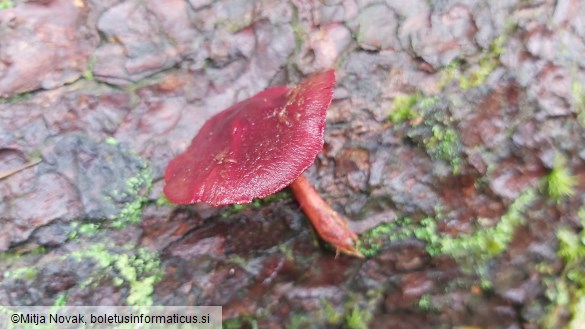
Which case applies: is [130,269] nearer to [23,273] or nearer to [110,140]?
[23,273]

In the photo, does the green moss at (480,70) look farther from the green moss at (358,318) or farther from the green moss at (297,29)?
the green moss at (358,318)

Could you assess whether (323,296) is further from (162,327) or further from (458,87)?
(458,87)

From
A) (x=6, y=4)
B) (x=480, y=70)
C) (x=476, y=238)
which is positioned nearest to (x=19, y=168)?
(x=6, y=4)

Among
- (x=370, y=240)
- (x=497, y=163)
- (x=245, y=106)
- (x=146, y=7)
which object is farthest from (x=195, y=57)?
(x=497, y=163)

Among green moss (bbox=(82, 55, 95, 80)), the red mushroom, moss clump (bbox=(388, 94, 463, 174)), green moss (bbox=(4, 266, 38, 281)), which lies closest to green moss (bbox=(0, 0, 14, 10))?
green moss (bbox=(82, 55, 95, 80))

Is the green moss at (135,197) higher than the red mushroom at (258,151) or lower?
lower

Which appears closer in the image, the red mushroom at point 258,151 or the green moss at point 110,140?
the red mushroom at point 258,151

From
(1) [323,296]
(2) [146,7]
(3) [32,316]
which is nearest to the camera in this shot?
(3) [32,316]

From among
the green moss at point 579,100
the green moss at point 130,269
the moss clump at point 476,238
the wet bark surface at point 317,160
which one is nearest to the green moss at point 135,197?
A: the wet bark surface at point 317,160
